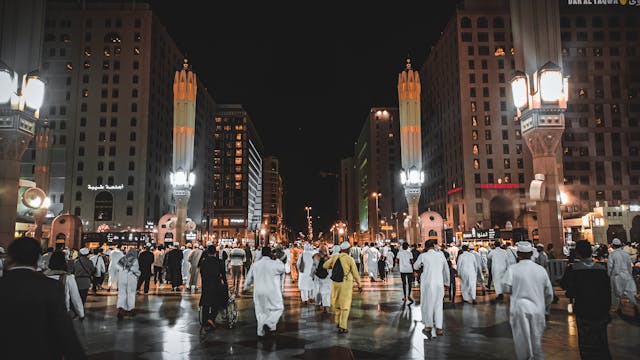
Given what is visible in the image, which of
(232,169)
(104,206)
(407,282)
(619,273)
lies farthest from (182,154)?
(232,169)

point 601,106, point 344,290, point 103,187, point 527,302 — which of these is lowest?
point 344,290

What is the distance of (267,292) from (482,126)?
240 ft

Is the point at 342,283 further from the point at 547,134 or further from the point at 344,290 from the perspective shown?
the point at 547,134

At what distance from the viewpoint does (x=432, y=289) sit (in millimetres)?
10000

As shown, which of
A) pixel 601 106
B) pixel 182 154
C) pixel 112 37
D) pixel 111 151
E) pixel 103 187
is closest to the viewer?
pixel 182 154

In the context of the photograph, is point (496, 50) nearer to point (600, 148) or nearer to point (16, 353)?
point (600, 148)

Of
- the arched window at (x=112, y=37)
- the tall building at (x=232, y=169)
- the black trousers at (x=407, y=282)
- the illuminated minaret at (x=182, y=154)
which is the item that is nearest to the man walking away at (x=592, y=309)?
the black trousers at (x=407, y=282)

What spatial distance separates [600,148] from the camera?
74.8 meters

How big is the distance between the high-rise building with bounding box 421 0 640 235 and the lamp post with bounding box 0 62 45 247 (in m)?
63.8

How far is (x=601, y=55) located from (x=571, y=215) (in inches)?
1305

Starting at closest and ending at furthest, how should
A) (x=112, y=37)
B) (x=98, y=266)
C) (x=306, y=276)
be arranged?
(x=306, y=276) → (x=98, y=266) → (x=112, y=37)

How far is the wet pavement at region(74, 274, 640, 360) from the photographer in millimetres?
8195

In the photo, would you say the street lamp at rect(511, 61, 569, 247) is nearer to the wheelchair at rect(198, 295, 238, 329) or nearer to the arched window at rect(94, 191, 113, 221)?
the wheelchair at rect(198, 295, 238, 329)

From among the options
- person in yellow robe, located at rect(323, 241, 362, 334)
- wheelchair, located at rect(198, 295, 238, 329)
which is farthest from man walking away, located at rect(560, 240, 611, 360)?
wheelchair, located at rect(198, 295, 238, 329)
